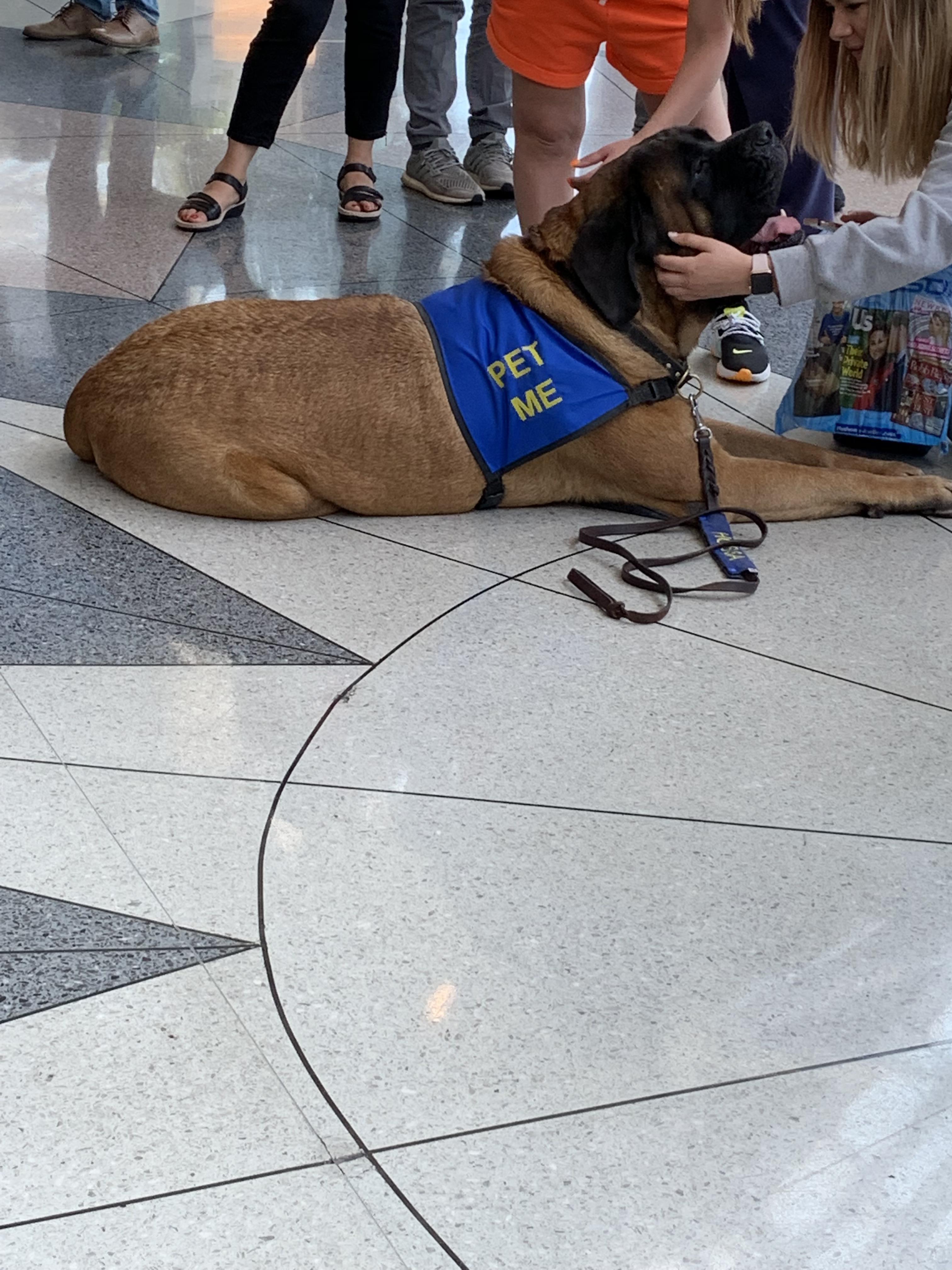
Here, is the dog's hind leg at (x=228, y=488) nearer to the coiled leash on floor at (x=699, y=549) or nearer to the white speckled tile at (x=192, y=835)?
the coiled leash on floor at (x=699, y=549)

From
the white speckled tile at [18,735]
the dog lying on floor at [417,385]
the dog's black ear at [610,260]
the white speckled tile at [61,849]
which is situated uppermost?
the dog's black ear at [610,260]

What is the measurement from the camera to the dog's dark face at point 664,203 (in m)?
3.40

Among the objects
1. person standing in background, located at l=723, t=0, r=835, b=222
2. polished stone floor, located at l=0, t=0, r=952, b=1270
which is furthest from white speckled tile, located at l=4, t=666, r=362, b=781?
person standing in background, located at l=723, t=0, r=835, b=222

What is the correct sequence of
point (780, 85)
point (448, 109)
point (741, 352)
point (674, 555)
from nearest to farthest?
point (674, 555) → point (741, 352) → point (780, 85) → point (448, 109)

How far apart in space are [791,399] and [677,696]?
1598mm

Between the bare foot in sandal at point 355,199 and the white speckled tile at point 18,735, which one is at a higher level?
the bare foot in sandal at point 355,199

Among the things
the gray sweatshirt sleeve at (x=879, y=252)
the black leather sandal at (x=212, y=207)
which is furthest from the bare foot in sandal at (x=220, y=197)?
the gray sweatshirt sleeve at (x=879, y=252)

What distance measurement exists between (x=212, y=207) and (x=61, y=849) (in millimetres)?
4019

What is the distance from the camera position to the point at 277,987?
2.15m

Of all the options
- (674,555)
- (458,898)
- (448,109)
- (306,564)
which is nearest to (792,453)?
(674,555)

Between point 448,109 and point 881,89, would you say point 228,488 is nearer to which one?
point 881,89

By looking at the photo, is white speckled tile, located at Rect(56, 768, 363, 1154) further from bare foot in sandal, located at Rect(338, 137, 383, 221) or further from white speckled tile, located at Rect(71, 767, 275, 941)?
bare foot in sandal, located at Rect(338, 137, 383, 221)

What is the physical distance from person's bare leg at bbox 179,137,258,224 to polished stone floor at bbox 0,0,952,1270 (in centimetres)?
216

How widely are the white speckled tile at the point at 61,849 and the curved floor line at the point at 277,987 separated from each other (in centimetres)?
11
